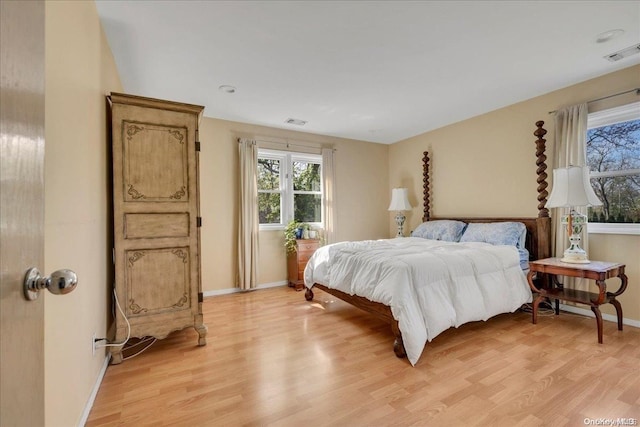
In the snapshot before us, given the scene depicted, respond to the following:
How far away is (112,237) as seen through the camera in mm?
2402

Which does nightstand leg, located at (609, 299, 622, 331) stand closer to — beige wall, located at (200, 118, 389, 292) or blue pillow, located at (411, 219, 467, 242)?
blue pillow, located at (411, 219, 467, 242)

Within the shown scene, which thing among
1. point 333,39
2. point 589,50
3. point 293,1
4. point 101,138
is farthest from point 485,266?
→ point 101,138

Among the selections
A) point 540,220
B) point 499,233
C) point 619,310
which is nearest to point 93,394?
point 499,233

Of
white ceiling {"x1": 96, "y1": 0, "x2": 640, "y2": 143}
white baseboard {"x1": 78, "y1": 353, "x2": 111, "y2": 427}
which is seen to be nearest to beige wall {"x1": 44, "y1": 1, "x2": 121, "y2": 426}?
white baseboard {"x1": 78, "y1": 353, "x2": 111, "y2": 427}

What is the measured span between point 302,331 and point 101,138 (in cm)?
226

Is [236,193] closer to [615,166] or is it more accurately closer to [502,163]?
[502,163]

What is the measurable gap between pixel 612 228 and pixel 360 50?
3038 mm

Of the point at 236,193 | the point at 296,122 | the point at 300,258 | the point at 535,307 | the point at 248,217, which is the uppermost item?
the point at 296,122

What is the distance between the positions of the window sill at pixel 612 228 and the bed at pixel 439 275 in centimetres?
38

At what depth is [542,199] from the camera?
11.2ft

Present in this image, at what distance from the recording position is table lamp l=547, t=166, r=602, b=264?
2.73m

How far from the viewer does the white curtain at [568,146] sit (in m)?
3.10

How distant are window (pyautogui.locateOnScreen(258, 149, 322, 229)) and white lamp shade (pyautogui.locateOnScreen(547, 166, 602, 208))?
127 inches

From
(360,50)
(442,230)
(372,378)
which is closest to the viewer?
(372,378)
